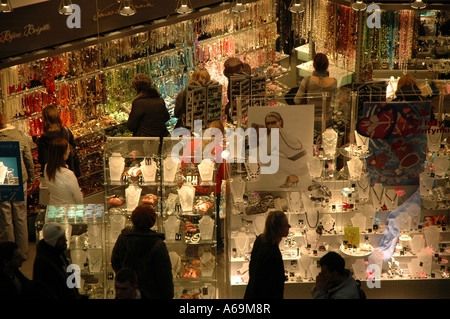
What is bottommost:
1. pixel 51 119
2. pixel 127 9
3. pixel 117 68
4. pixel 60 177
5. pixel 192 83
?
pixel 60 177

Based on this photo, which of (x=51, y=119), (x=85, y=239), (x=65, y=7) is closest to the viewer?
(x=85, y=239)

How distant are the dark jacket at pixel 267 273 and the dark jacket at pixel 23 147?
3.27 metres

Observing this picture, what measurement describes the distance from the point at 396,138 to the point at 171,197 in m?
2.33

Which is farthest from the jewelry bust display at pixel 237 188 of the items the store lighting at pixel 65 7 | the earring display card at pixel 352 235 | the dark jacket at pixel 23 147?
the store lighting at pixel 65 7

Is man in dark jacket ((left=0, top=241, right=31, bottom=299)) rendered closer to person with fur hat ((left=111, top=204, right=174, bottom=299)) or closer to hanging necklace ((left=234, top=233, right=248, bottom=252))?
person with fur hat ((left=111, top=204, right=174, bottom=299))

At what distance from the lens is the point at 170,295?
247 inches

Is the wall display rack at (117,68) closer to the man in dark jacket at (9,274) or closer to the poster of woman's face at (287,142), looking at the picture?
the poster of woman's face at (287,142)

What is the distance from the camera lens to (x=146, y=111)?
9031mm

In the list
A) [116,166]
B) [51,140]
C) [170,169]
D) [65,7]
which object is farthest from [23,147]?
[170,169]

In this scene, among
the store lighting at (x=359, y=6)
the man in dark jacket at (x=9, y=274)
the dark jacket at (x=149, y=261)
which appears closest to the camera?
the man in dark jacket at (x=9, y=274)

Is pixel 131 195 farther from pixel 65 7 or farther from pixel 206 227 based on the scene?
pixel 65 7

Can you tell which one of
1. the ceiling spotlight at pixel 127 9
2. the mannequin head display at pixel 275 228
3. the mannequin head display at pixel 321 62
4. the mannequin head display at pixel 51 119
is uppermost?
the ceiling spotlight at pixel 127 9

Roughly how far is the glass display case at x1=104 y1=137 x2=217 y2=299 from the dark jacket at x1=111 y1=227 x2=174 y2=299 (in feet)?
3.73

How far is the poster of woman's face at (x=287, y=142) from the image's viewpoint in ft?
24.2
